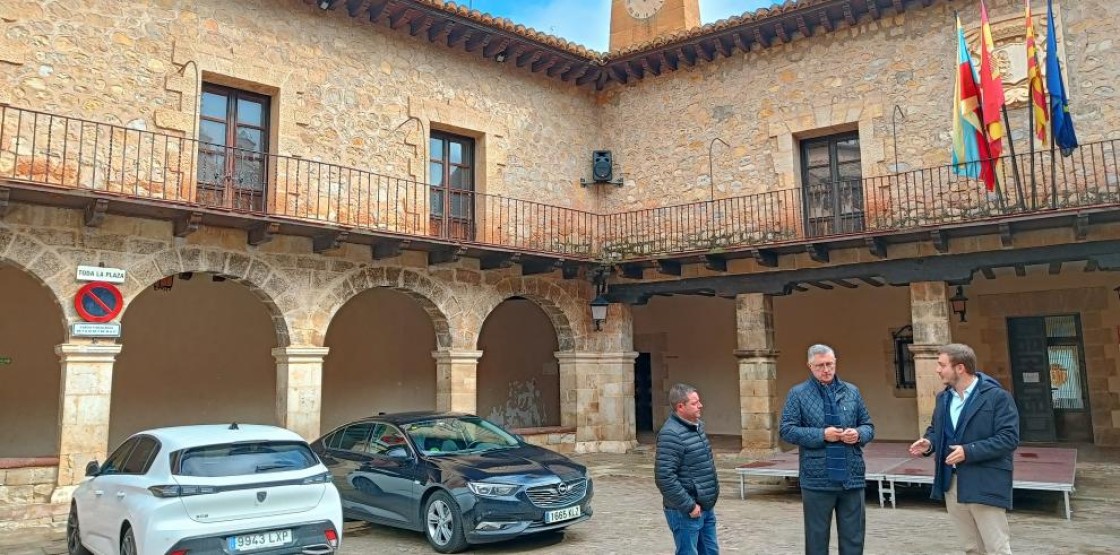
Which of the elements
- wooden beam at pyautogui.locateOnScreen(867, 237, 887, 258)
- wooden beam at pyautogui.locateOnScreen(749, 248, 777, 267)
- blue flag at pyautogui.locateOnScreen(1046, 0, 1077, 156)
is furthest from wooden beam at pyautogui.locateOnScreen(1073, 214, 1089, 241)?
wooden beam at pyautogui.locateOnScreen(749, 248, 777, 267)

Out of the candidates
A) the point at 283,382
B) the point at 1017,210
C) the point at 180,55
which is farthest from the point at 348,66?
the point at 1017,210

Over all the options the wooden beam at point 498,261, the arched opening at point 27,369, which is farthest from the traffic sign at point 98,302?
the wooden beam at point 498,261

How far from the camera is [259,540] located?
17.6ft

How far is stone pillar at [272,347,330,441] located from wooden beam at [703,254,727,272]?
5.74 meters

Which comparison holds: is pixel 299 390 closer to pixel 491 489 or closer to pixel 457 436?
pixel 457 436

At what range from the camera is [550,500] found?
673 cm

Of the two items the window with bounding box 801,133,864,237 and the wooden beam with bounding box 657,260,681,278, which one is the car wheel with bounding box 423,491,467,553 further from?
the window with bounding box 801,133,864,237

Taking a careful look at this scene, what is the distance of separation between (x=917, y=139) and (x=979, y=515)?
845 cm

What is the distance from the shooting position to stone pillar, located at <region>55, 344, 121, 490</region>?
861 centimetres

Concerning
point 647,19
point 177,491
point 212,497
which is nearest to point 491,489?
point 212,497

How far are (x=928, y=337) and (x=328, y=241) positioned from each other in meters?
8.10

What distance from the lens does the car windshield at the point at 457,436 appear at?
7.39 metres

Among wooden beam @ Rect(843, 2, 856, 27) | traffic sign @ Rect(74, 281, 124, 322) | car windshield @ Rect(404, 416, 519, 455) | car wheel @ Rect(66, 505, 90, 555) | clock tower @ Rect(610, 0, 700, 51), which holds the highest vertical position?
clock tower @ Rect(610, 0, 700, 51)

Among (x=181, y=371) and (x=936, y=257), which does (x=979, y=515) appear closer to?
(x=936, y=257)
